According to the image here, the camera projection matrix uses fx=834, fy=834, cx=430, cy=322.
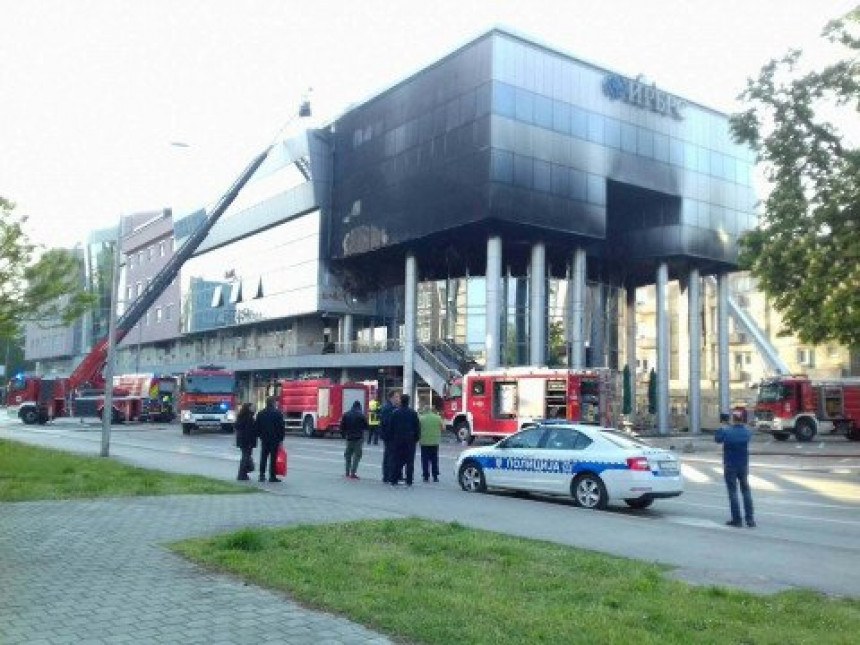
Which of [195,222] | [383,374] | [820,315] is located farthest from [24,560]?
[195,222]

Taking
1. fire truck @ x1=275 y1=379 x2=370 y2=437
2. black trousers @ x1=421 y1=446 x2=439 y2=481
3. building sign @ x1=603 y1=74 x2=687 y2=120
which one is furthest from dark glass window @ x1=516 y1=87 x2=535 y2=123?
black trousers @ x1=421 y1=446 x2=439 y2=481

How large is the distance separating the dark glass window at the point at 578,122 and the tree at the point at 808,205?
57.7ft

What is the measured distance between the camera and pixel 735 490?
1233cm

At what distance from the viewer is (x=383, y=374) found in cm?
5462

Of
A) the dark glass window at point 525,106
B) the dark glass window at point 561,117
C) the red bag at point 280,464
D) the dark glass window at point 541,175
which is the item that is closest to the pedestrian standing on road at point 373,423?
the dark glass window at point 541,175

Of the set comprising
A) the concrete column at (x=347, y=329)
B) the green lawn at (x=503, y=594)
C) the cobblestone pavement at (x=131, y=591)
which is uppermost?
the concrete column at (x=347, y=329)

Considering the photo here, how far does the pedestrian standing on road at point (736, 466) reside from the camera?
12.2m

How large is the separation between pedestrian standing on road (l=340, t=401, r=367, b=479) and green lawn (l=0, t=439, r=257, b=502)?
3055 mm

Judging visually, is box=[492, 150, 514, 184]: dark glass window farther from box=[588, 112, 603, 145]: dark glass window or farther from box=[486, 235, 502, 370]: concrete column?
box=[588, 112, 603, 145]: dark glass window

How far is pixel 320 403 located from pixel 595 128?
21250 mm

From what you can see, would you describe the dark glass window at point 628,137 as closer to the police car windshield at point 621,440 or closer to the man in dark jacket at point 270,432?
the man in dark jacket at point 270,432

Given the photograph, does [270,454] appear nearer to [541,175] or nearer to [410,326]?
[541,175]

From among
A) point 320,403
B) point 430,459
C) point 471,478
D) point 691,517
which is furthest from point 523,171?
point 691,517

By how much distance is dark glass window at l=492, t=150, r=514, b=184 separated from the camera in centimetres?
4103
